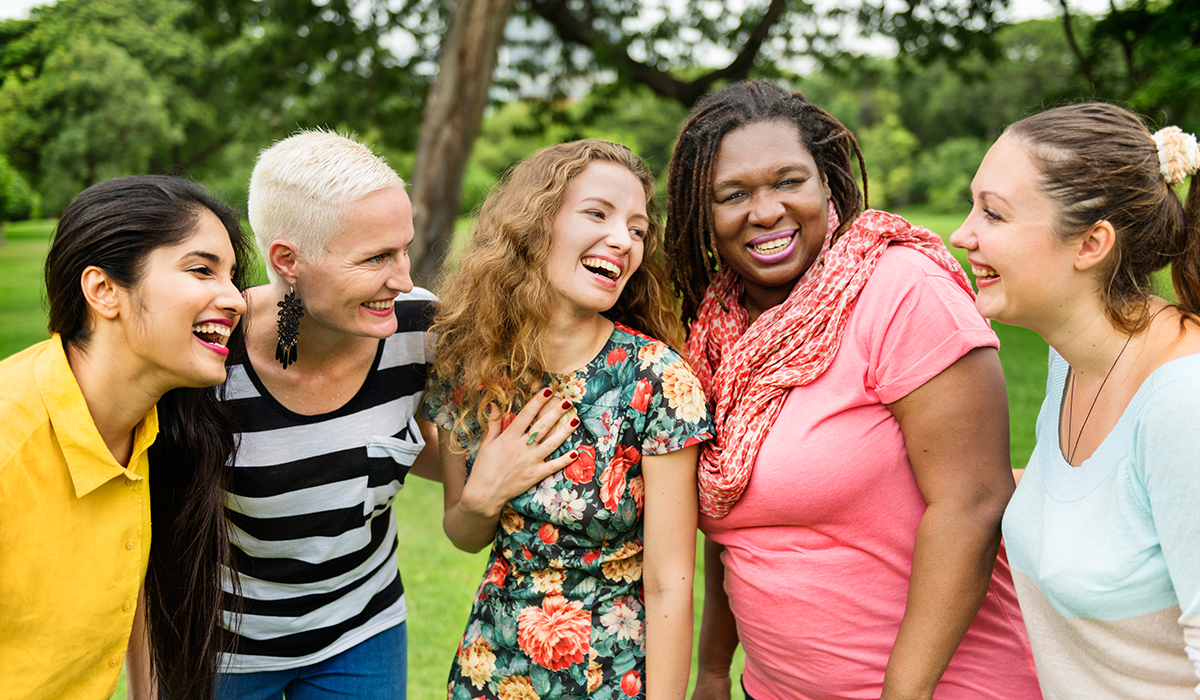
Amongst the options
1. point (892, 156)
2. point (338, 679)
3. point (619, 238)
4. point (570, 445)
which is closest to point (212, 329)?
point (570, 445)

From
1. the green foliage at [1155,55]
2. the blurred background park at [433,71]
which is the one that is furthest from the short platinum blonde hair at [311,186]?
the green foliage at [1155,55]

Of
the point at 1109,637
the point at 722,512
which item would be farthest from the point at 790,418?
the point at 1109,637

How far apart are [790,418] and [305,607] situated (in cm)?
144

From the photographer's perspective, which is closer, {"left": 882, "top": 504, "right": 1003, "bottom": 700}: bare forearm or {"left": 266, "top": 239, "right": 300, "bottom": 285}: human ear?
{"left": 882, "top": 504, "right": 1003, "bottom": 700}: bare forearm

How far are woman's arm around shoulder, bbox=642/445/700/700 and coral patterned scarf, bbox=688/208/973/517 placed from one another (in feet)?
0.20

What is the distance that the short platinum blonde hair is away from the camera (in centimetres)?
214

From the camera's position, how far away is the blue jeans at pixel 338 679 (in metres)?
2.33

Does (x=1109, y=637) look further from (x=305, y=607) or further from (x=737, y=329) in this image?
(x=305, y=607)

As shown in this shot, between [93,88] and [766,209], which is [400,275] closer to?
[766,209]

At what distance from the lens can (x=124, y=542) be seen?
1822 millimetres

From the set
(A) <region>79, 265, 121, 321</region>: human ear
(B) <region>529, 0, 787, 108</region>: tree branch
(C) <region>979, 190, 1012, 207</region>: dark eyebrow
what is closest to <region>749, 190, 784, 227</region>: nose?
(C) <region>979, 190, 1012, 207</region>: dark eyebrow

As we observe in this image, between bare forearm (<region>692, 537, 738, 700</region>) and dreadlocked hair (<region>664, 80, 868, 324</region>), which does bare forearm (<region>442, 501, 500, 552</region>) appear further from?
dreadlocked hair (<region>664, 80, 868, 324</region>)

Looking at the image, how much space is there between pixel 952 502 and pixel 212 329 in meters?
1.70

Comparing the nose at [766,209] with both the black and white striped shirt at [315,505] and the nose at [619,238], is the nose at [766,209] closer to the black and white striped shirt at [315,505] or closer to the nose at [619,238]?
the nose at [619,238]
